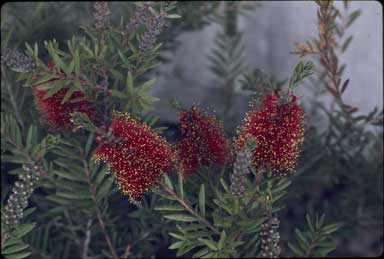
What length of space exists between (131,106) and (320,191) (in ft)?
2.51

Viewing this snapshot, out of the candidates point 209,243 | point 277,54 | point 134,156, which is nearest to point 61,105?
point 134,156

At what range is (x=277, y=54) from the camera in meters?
1.57

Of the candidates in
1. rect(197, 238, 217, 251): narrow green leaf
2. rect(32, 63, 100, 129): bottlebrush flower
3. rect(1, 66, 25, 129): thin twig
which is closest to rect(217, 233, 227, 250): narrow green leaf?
rect(197, 238, 217, 251): narrow green leaf

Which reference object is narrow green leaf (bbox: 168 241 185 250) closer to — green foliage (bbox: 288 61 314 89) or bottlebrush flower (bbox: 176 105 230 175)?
bottlebrush flower (bbox: 176 105 230 175)

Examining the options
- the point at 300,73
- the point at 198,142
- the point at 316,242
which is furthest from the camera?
the point at 316,242

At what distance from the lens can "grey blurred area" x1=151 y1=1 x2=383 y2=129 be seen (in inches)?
47.5

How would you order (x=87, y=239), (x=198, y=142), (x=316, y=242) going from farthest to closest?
(x=87, y=239), (x=316, y=242), (x=198, y=142)

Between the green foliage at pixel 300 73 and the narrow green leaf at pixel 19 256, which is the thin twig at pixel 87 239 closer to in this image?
the narrow green leaf at pixel 19 256

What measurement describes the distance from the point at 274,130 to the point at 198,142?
0.13 meters

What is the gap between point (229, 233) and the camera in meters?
0.76

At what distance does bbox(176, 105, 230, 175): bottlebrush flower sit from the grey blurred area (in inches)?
6.1

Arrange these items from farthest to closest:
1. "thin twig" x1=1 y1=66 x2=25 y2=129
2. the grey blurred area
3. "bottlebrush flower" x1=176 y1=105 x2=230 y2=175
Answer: the grey blurred area < "thin twig" x1=1 y1=66 x2=25 y2=129 < "bottlebrush flower" x1=176 y1=105 x2=230 y2=175

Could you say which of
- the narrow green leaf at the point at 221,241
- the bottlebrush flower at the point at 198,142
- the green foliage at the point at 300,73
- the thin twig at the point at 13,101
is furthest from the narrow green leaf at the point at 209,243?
the thin twig at the point at 13,101

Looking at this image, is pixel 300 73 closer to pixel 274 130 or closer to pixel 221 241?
pixel 274 130
